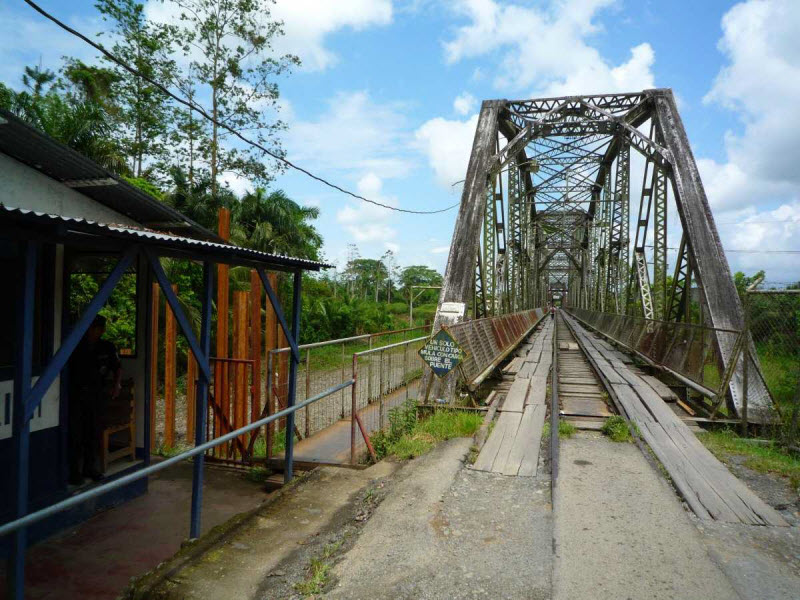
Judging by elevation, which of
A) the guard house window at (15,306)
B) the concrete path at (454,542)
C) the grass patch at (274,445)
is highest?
the guard house window at (15,306)

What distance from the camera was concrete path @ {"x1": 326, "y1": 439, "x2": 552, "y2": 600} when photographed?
3559mm

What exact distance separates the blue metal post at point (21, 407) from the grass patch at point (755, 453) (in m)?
6.75

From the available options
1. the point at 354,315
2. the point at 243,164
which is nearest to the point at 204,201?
the point at 243,164

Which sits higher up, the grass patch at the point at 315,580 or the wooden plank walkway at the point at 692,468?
the wooden plank walkway at the point at 692,468

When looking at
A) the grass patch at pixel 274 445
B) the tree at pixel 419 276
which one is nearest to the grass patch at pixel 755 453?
the grass patch at pixel 274 445

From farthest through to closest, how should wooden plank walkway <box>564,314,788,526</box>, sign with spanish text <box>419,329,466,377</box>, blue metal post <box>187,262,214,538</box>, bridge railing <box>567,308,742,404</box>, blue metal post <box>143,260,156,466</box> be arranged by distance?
bridge railing <box>567,308,742,404</box>, sign with spanish text <box>419,329,466,377</box>, blue metal post <box>143,260,156,466</box>, blue metal post <box>187,262,214,538</box>, wooden plank walkway <box>564,314,788,526</box>

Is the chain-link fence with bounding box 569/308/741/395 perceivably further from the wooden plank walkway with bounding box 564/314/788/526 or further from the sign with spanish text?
the sign with spanish text

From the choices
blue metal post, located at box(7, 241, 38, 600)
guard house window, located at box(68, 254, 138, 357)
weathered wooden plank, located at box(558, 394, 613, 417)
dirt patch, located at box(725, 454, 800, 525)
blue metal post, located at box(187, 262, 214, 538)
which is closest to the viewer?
blue metal post, located at box(7, 241, 38, 600)

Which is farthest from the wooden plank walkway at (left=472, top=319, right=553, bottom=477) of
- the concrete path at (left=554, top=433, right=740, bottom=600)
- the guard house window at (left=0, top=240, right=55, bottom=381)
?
the guard house window at (left=0, top=240, right=55, bottom=381)

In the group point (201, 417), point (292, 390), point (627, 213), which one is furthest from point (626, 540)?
point (627, 213)

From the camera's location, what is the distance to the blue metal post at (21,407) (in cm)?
334

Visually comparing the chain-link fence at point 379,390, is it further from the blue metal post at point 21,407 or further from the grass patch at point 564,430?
the blue metal post at point 21,407

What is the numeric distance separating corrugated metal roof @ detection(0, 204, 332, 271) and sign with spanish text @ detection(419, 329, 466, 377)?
2.58 metres

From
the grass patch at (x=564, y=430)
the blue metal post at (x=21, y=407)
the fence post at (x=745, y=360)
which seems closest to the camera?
the blue metal post at (x=21, y=407)
